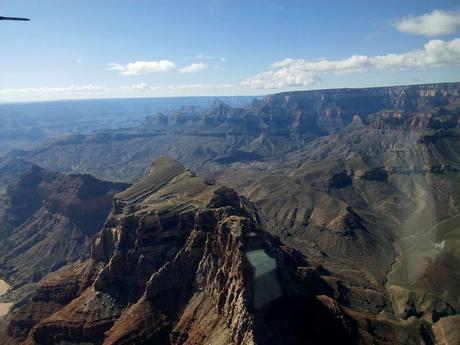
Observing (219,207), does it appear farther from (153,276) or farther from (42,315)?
(42,315)

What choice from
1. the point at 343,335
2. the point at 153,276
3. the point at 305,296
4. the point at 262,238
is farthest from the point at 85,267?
the point at 343,335

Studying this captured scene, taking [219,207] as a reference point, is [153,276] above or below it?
below

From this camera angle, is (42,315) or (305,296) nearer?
(305,296)

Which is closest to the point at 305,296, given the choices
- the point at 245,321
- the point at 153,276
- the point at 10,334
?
the point at 245,321

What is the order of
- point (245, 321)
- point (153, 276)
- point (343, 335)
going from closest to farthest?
point (245, 321) < point (343, 335) < point (153, 276)

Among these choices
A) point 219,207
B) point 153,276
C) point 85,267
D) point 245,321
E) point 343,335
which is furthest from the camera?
point 85,267

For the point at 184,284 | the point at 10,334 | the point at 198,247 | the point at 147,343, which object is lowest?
the point at 10,334
